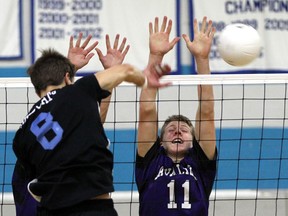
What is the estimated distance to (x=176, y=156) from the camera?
5.23 m

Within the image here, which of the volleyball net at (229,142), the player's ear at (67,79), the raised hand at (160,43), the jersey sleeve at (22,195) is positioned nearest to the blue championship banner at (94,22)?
the volleyball net at (229,142)

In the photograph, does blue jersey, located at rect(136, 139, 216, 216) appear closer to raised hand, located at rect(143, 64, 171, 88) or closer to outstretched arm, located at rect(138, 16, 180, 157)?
outstretched arm, located at rect(138, 16, 180, 157)

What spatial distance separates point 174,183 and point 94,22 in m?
3.17

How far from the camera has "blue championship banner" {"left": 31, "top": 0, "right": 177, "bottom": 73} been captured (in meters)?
7.88

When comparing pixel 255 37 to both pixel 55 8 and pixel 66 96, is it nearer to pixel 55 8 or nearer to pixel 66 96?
pixel 66 96

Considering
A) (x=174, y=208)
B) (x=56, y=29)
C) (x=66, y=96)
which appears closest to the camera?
(x=66, y=96)

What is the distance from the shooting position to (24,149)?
412cm

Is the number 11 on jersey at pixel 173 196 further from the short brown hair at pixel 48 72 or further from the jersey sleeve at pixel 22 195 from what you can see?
the short brown hair at pixel 48 72

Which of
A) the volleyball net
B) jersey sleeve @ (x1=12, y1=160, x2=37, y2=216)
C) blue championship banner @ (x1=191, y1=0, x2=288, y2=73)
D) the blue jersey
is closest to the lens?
jersey sleeve @ (x1=12, y1=160, x2=37, y2=216)

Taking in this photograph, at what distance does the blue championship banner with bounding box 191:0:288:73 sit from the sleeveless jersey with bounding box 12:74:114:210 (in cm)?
409

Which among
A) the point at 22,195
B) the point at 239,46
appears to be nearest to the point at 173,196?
the point at 22,195

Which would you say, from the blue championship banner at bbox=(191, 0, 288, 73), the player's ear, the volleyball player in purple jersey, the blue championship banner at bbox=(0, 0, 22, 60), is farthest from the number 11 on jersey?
the blue championship banner at bbox=(0, 0, 22, 60)

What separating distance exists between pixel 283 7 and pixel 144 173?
3.54m

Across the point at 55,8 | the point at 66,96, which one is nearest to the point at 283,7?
the point at 55,8
